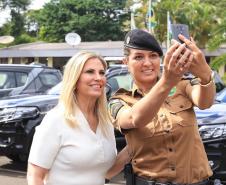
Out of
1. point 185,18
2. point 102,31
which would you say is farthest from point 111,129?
point 102,31

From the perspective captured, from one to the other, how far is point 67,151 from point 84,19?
195 ft

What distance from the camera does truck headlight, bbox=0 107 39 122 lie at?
6820 millimetres

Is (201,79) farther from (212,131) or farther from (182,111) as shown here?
(212,131)

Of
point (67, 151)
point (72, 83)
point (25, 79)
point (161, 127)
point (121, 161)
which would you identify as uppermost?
point (72, 83)

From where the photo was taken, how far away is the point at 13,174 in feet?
22.9

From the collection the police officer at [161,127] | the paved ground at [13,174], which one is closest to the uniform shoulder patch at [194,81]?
the police officer at [161,127]

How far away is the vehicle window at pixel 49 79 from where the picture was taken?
9.54m

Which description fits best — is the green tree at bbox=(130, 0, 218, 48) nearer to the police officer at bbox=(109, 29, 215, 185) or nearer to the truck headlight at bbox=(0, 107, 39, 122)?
the truck headlight at bbox=(0, 107, 39, 122)

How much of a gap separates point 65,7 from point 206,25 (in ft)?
101

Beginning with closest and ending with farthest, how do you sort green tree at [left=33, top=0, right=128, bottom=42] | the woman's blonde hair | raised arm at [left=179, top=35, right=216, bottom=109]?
raised arm at [left=179, top=35, right=216, bottom=109]
the woman's blonde hair
green tree at [left=33, top=0, right=128, bottom=42]

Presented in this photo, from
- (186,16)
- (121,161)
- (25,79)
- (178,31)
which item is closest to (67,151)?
(121,161)

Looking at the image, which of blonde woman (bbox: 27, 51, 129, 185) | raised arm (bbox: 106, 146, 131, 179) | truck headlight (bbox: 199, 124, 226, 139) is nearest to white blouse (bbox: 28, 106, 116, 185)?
blonde woman (bbox: 27, 51, 129, 185)

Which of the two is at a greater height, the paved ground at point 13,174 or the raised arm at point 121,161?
the raised arm at point 121,161

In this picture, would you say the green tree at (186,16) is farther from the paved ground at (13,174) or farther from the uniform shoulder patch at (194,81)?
the uniform shoulder patch at (194,81)
